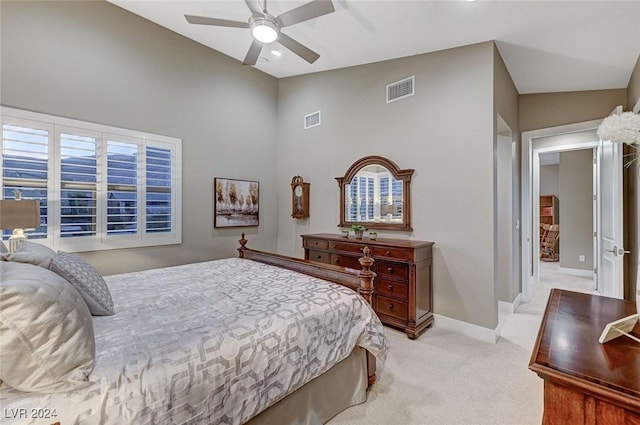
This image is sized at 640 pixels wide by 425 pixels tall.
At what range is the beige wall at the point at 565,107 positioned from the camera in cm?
367

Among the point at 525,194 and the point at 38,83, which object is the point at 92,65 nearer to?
the point at 38,83

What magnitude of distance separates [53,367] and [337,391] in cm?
158

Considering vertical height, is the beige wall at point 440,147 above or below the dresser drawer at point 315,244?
above

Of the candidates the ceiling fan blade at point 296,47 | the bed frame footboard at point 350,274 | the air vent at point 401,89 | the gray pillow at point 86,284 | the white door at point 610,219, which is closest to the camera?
the gray pillow at point 86,284

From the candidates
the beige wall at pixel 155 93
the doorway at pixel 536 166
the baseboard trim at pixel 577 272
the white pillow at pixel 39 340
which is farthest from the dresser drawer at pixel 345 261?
the baseboard trim at pixel 577 272

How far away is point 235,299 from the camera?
1904mm

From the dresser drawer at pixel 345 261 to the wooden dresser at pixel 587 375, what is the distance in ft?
7.68

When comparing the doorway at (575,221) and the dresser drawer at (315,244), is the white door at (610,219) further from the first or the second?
the dresser drawer at (315,244)

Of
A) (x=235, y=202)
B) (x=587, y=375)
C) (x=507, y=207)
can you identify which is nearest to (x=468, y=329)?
(x=507, y=207)

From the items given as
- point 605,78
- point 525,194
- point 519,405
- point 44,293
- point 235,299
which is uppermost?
point 605,78

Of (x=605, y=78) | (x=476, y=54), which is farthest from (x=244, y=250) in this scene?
(x=605, y=78)

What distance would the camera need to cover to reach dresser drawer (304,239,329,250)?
13.1 feet

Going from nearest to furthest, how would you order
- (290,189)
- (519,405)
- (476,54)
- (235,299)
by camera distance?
(235,299) → (519,405) → (476,54) → (290,189)

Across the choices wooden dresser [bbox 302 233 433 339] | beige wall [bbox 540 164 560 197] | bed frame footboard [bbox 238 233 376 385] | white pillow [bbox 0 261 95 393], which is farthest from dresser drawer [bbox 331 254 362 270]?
beige wall [bbox 540 164 560 197]
